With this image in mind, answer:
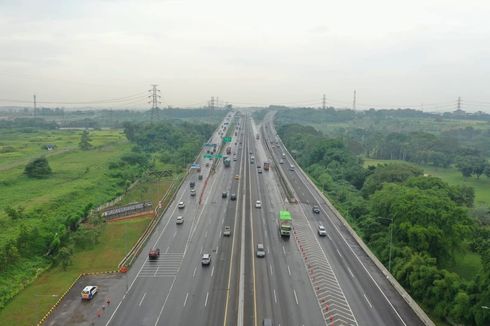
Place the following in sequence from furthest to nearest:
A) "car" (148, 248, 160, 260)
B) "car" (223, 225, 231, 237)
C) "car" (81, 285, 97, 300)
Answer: "car" (223, 225, 231, 237) < "car" (148, 248, 160, 260) < "car" (81, 285, 97, 300)

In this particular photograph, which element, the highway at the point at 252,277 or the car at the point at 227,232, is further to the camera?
the car at the point at 227,232

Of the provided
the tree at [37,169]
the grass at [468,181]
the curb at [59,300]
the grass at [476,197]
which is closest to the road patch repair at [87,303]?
the curb at [59,300]

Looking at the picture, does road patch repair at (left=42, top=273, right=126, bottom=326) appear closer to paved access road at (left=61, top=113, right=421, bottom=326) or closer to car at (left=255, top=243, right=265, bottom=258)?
paved access road at (left=61, top=113, right=421, bottom=326)

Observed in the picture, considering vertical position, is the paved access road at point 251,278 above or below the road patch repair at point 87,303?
above

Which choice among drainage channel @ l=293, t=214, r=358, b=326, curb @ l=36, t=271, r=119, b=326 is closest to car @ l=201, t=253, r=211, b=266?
curb @ l=36, t=271, r=119, b=326

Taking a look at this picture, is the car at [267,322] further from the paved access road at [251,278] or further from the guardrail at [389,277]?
the guardrail at [389,277]

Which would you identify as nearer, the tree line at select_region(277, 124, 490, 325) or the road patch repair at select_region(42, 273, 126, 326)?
the road patch repair at select_region(42, 273, 126, 326)
